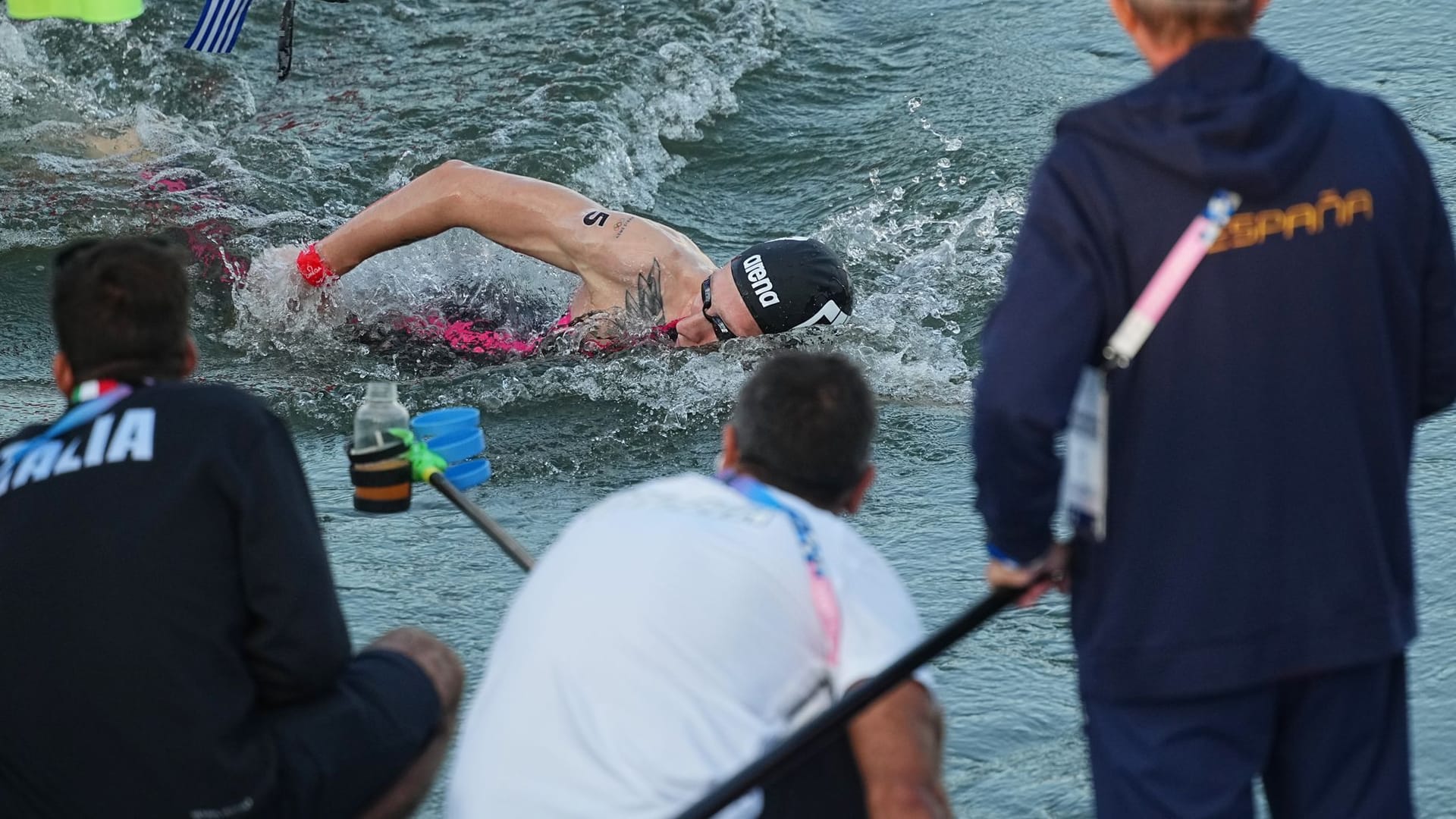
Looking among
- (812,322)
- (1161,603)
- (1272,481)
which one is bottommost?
(812,322)

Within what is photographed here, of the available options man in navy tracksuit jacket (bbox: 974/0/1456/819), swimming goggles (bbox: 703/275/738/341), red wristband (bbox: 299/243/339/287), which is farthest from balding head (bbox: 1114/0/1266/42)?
red wristband (bbox: 299/243/339/287)

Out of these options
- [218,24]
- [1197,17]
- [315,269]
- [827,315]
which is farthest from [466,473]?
[218,24]

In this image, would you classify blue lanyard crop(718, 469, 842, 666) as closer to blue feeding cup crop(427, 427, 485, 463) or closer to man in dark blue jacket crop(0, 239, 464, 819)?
man in dark blue jacket crop(0, 239, 464, 819)

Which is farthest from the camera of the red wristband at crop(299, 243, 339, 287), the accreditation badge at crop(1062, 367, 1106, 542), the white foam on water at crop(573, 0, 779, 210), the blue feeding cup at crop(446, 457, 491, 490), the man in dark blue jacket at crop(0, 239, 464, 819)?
the white foam on water at crop(573, 0, 779, 210)

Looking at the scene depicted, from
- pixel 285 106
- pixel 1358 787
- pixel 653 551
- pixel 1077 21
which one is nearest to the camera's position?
pixel 653 551

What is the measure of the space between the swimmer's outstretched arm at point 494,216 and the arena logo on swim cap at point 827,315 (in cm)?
74

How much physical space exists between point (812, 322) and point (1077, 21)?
4.91 meters

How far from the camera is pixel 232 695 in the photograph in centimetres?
264

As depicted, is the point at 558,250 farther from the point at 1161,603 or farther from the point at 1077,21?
the point at 1077,21

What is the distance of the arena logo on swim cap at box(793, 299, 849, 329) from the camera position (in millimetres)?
5941

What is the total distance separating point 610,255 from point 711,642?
4.06 metres

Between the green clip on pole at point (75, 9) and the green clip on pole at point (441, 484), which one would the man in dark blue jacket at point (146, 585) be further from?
the green clip on pole at point (75, 9)

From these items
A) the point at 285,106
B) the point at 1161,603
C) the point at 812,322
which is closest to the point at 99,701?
the point at 1161,603

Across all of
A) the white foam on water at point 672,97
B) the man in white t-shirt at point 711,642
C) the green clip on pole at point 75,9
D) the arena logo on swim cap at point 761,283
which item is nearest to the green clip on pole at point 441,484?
the man in white t-shirt at point 711,642
